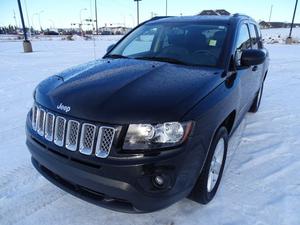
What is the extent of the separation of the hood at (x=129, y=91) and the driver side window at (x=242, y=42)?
558mm

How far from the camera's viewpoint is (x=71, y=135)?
218 cm

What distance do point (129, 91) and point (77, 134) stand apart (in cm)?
54

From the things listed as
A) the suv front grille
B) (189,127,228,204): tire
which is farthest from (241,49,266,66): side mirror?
the suv front grille

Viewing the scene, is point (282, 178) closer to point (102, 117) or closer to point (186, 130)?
point (186, 130)

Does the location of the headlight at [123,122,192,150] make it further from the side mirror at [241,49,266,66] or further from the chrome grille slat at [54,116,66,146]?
the side mirror at [241,49,266,66]

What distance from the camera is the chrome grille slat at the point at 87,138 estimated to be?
2.08m

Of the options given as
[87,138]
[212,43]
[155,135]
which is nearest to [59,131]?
[87,138]

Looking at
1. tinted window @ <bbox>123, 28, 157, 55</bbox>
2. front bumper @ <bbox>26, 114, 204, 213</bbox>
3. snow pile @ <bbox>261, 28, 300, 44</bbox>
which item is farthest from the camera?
snow pile @ <bbox>261, 28, 300, 44</bbox>

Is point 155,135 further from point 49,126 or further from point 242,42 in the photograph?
point 242,42

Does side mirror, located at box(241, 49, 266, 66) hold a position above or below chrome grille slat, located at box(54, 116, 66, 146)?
above

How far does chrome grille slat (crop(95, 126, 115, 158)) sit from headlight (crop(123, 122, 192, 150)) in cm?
11

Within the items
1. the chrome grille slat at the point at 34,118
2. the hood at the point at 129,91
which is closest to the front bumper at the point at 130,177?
the hood at the point at 129,91

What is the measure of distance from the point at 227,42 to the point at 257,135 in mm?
1881

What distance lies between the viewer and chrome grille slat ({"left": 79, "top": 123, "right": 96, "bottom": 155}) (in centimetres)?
208
